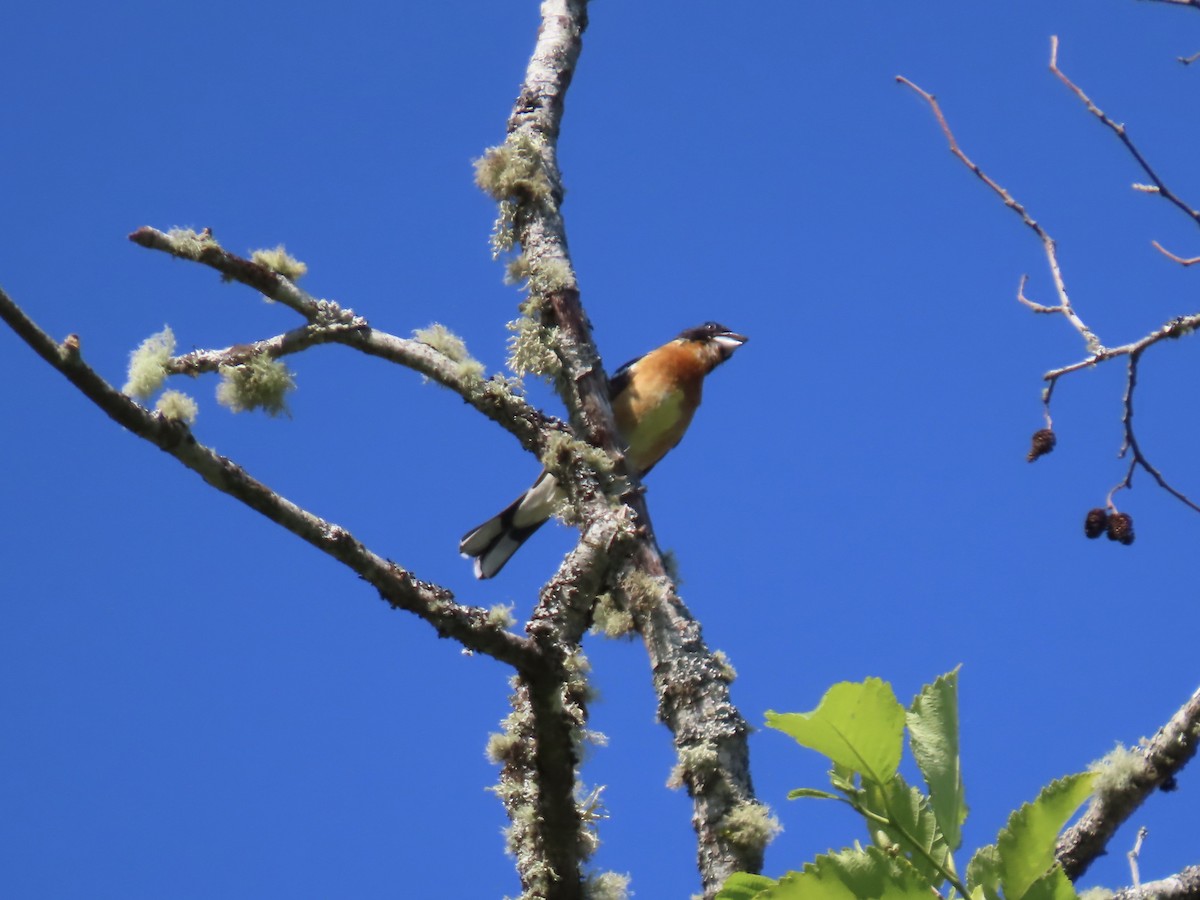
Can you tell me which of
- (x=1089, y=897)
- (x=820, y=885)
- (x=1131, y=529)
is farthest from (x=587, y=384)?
(x=820, y=885)

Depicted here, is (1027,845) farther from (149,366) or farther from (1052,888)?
(149,366)

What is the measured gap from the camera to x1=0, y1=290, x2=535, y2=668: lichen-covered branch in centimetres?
251

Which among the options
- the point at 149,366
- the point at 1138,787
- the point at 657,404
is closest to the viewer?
the point at 1138,787

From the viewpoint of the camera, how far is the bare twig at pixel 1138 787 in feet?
8.41

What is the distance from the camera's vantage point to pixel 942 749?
1.50 meters

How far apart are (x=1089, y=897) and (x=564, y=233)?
262 centimetres

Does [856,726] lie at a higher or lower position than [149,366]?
lower

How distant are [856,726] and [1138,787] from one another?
1.44m

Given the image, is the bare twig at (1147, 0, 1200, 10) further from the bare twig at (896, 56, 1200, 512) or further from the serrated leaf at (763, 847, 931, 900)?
the serrated leaf at (763, 847, 931, 900)

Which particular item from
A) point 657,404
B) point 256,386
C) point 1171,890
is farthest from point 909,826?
point 657,404

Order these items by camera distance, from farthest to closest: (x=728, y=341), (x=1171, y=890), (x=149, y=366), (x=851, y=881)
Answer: (x=728, y=341) < (x=149, y=366) < (x=1171, y=890) < (x=851, y=881)

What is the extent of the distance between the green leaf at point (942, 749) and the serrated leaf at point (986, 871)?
0.04 metres

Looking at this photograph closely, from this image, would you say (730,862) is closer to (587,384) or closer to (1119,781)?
(1119,781)

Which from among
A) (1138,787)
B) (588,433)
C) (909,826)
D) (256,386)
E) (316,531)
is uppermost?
(256,386)
